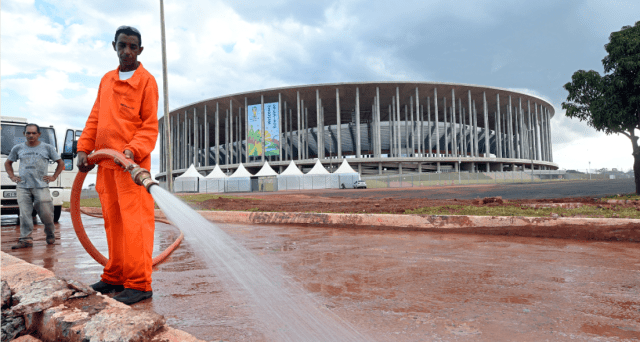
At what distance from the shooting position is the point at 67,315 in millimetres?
1787

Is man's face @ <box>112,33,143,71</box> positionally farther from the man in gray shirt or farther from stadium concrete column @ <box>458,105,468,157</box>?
stadium concrete column @ <box>458,105,468,157</box>

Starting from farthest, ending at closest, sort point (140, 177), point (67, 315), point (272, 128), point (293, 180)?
1. point (272, 128)
2. point (293, 180)
3. point (140, 177)
4. point (67, 315)

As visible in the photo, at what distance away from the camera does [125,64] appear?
2.74 meters

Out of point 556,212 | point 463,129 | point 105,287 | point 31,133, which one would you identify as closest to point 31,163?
point 31,133

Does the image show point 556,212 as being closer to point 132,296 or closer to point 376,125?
point 132,296

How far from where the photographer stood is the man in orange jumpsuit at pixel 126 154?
2.49 metres

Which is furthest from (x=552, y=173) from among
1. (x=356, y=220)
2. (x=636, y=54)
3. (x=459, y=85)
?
(x=356, y=220)

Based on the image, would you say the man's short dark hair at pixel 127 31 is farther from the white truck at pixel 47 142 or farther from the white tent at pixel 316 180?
the white tent at pixel 316 180

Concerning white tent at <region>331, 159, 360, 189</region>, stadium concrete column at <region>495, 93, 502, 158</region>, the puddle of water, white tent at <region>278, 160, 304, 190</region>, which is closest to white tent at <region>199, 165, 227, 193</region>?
white tent at <region>278, 160, 304, 190</region>

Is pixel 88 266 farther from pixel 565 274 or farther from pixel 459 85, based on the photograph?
pixel 459 85

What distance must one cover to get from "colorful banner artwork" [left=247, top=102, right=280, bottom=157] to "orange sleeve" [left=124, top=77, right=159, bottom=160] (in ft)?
157

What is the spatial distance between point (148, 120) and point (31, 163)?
12.7ft

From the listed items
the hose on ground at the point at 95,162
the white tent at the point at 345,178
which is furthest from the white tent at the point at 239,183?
the hose on ground at the point at 95,162

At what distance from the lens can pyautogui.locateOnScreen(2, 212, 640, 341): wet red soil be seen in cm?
187
